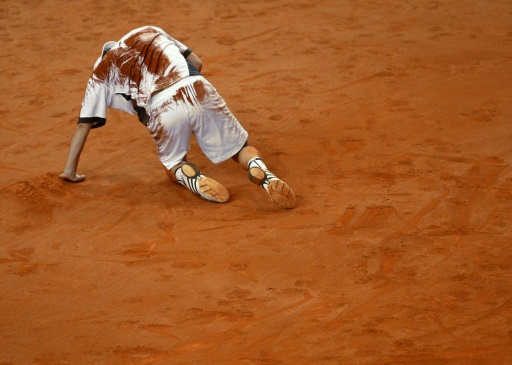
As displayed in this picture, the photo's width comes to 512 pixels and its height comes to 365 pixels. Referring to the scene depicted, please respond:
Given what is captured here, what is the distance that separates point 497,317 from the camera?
14.3ft

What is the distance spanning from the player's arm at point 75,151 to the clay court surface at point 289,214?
0.09 meters

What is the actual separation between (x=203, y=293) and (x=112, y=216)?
140cm

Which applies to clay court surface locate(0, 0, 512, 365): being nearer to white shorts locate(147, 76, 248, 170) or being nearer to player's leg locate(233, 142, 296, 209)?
player's leg locate(233, 142, 296, 209)

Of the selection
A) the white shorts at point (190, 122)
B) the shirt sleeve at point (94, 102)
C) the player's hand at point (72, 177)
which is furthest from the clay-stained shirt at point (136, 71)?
the player's hand at point (72, 177)

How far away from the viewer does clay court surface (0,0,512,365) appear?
437cm

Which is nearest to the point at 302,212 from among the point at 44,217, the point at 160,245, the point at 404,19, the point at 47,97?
the point at 160,245

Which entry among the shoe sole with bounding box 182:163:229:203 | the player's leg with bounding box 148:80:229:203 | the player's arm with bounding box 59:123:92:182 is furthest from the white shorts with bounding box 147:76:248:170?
the player's arm with bounding box 59:123:92:182

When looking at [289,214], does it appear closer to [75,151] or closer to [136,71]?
[136,71]

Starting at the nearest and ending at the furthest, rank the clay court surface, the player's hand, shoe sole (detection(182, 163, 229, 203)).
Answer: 1. the clay court surface
2. shoe sole (detection(182, 163, 229, 203))
3. the player's hand

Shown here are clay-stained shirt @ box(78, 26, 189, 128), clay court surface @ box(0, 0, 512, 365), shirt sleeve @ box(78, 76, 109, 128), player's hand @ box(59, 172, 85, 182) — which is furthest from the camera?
player's hand @ box(59, 172, 85, 182)

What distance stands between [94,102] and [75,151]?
42 centimetres

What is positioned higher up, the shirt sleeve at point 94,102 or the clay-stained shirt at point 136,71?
the clay-stained shirt at point 136,71

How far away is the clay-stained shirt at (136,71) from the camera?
6039 mm

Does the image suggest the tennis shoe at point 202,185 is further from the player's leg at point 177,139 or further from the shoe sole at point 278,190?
the shoe sole at point 278,190
